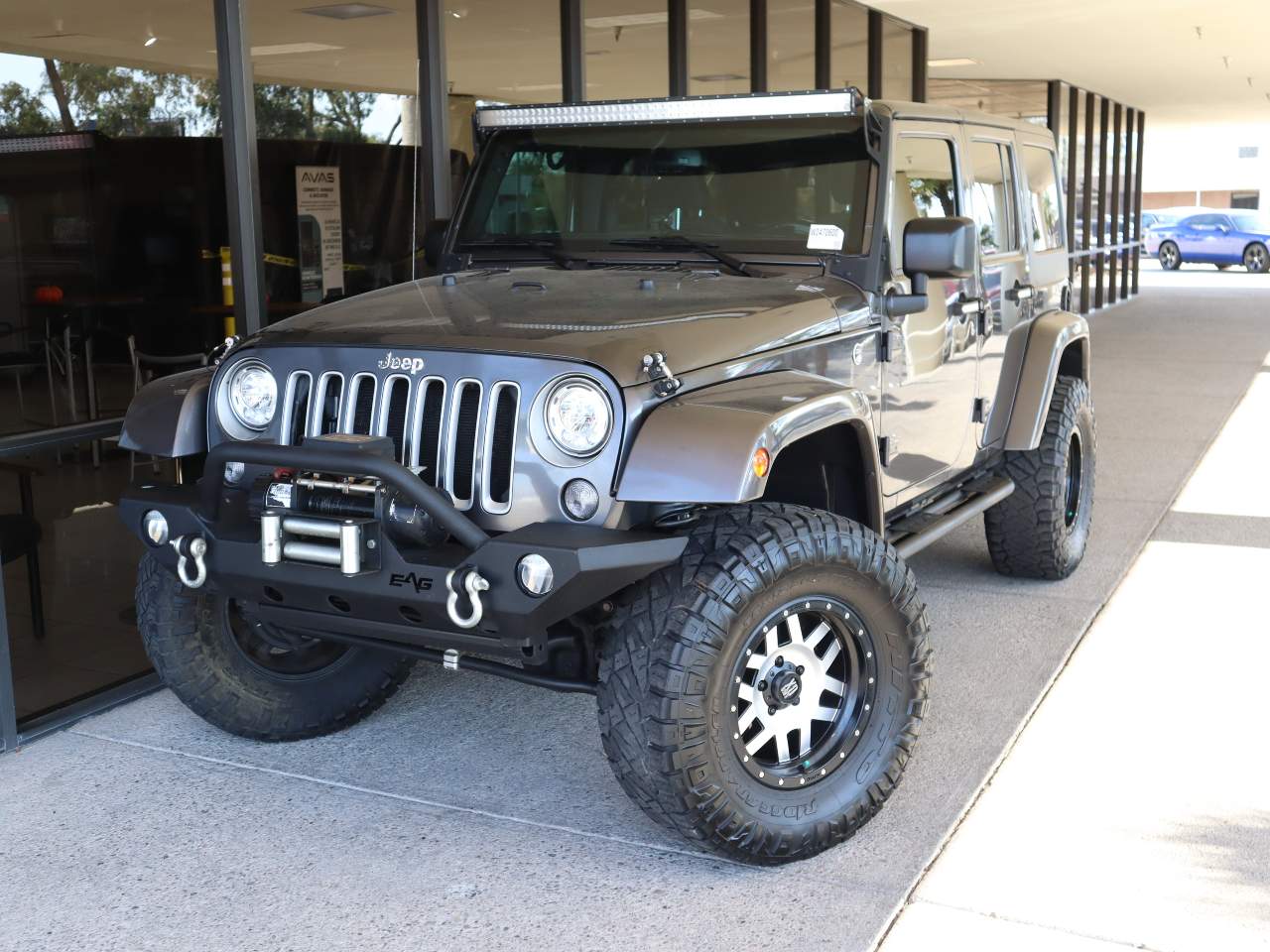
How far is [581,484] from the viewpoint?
325 centimetres

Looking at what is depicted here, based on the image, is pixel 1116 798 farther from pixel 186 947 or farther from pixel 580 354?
pixel 186 947

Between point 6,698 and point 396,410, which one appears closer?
point 396,410

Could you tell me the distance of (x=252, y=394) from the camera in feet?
12.2

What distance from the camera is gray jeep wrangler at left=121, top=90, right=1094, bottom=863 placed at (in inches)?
126

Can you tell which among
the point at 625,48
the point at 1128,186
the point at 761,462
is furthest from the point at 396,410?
the point at 1128,186

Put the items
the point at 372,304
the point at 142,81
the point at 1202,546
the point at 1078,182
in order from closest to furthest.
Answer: the point at 372,304
the point at 142,81
the point at 1202,546
the point at 1078,182

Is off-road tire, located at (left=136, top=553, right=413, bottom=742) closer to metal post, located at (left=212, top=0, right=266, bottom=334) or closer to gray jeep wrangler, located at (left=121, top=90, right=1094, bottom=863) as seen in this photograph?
gray jeep wrangler, located at (left=121, top=90, right=1094, bottom=863)

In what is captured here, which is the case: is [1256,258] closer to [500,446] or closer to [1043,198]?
[1043,198]

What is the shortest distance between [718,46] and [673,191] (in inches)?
204

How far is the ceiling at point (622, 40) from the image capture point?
4914 millimetres

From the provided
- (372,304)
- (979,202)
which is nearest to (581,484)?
(372,304)

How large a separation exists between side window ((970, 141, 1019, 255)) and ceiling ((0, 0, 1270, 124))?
7.99 feet

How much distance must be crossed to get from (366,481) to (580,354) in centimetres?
59

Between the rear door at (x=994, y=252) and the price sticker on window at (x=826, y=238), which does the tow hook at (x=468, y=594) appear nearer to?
the price sticker on window at (x=826, y=238)
